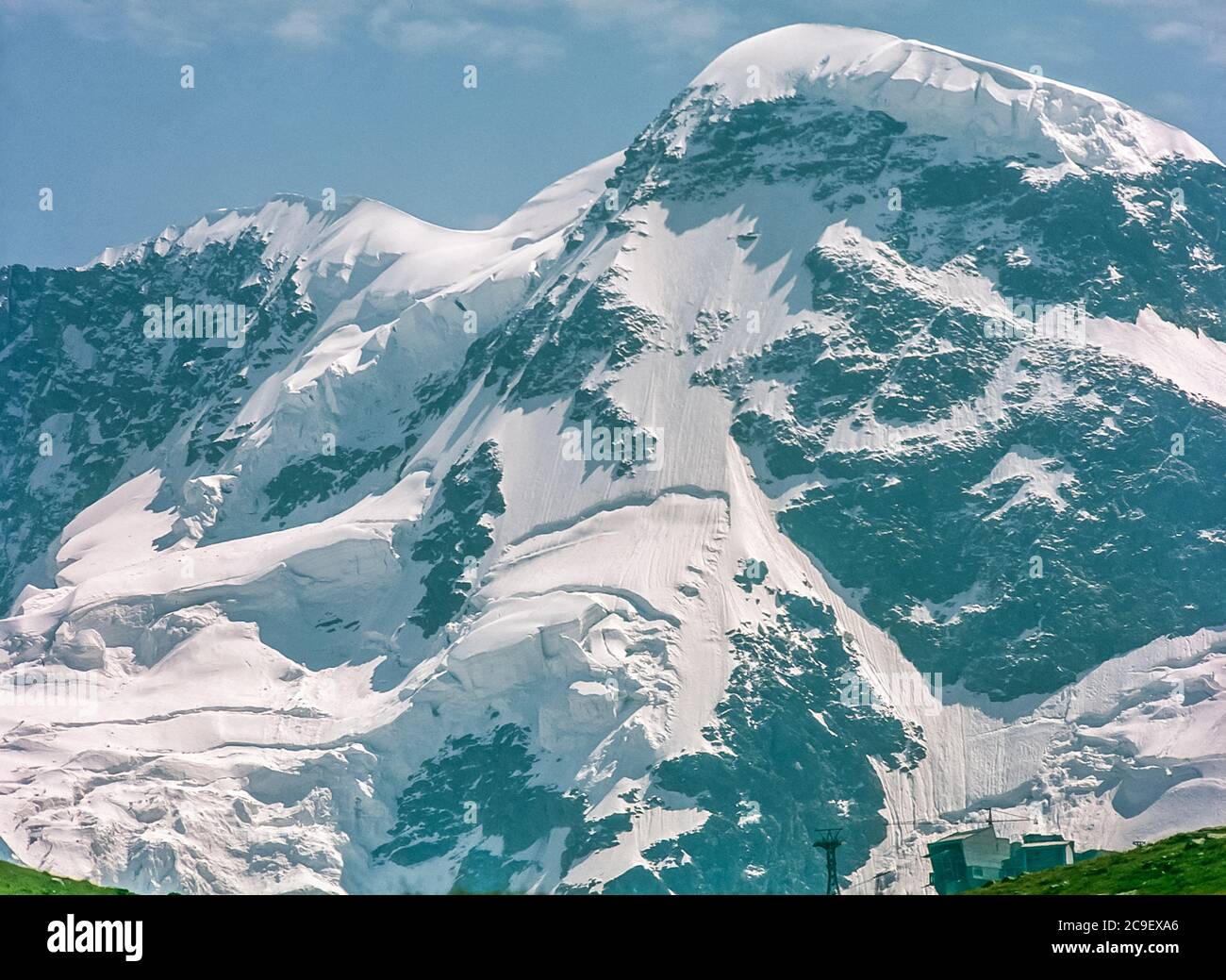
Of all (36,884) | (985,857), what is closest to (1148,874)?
(36,884)

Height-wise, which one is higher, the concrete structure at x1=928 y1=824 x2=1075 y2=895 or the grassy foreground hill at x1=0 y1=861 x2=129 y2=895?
the concrete structure at x1=928 y1=824 x2=1075 y2=895

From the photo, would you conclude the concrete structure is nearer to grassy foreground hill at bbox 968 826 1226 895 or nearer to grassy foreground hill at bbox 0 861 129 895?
grassy foreground hill at bbox 968 826 1226 895

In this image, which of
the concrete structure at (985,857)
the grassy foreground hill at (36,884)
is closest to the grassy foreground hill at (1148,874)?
the grassy foreground hill at (36,884)

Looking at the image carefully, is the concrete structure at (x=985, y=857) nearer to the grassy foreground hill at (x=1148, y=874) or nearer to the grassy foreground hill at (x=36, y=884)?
the grassy foreground hill at (x=1148, y=874)

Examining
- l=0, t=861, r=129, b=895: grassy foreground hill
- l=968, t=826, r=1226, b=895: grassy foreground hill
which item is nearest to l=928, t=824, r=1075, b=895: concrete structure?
l=968, t=826, r=1226, b=895: grassy foreground hill
